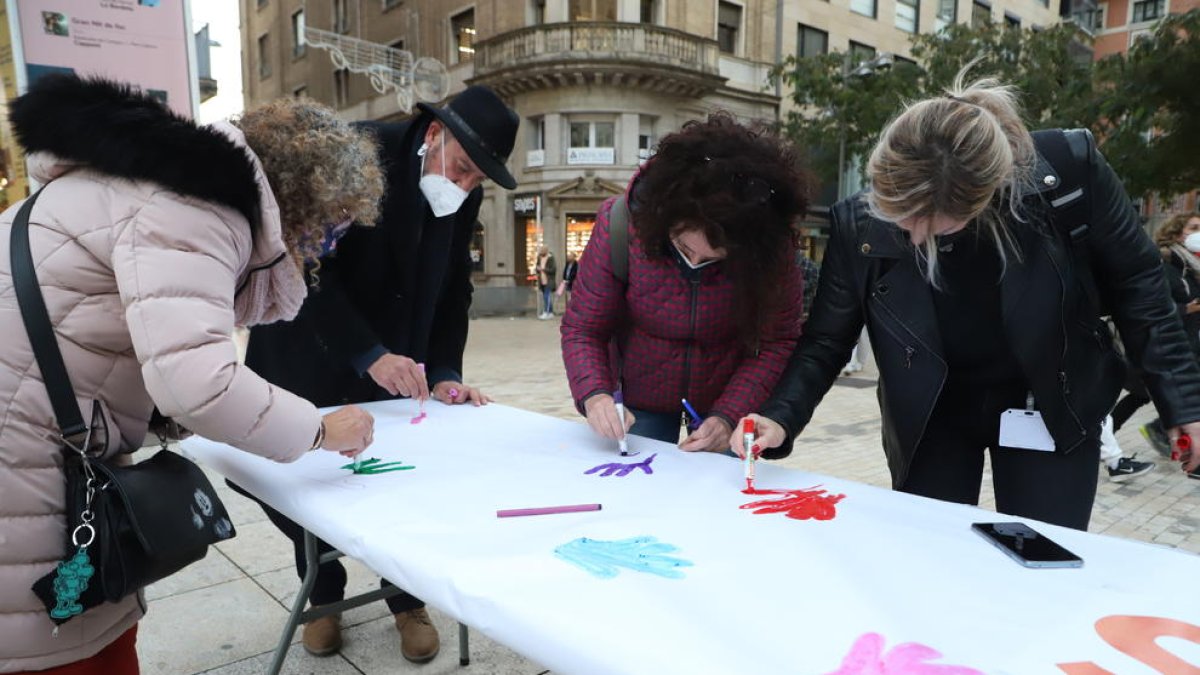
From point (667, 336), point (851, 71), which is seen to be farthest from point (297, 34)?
point (667, 336)

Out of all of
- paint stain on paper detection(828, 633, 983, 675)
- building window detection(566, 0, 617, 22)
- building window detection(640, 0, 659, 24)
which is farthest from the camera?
building window detection(640, 0, 659, 24)

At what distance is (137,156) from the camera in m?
1.14

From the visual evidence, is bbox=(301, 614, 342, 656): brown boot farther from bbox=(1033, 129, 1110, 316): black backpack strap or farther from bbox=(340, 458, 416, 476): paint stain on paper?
bbox=(1033, 129, 1110, 316): black backpack strap

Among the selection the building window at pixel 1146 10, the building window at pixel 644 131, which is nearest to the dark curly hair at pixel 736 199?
the building window at pixel 644 131

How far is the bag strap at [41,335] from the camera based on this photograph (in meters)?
1.13

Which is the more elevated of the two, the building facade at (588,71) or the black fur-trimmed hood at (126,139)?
the building facade at (588,71)

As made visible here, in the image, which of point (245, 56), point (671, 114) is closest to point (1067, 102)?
point (671, 114)

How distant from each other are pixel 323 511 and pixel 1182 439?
1.72 metres

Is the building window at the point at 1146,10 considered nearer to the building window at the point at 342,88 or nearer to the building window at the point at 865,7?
the building window at the point at 865,7

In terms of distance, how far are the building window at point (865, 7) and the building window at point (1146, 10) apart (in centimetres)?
1418

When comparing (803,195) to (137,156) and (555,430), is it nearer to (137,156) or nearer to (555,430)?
(555,430)

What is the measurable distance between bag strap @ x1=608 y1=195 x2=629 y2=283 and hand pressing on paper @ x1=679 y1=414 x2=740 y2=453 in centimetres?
45

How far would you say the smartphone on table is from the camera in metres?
1.11

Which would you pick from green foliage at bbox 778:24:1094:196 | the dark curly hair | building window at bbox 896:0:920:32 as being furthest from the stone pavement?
building window at bbox 896:0:920:32
